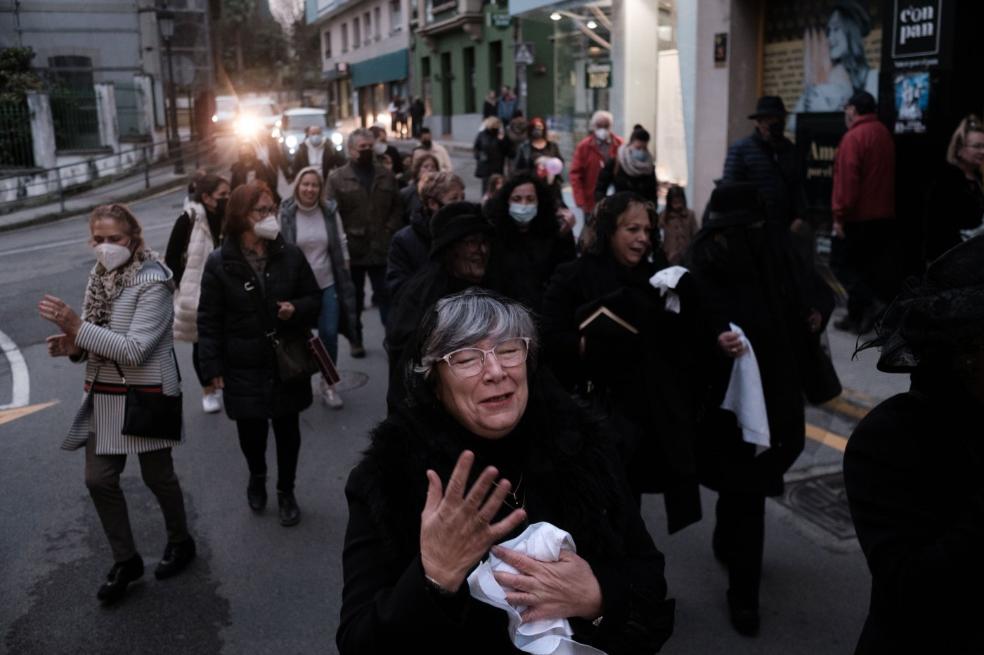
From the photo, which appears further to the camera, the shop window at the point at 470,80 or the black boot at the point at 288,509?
the shop window at the point at 470,80

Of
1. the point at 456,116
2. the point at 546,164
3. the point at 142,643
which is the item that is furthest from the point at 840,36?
the point at 456,116

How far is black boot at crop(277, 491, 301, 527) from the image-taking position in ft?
17.9

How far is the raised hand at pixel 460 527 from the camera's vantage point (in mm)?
1962

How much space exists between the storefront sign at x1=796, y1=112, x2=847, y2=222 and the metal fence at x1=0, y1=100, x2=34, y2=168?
70.6 ft

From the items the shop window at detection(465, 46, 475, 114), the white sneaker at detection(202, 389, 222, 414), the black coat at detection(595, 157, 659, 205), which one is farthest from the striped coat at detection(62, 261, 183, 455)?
the shop window at detection(465, 46, 475, 114)

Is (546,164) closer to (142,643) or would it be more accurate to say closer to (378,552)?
(142,643)

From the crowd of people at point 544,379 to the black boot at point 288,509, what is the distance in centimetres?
3

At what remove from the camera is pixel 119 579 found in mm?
4621

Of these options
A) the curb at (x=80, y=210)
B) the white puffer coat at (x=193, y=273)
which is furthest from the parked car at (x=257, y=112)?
the white puffer coat at (x=193, y=273)

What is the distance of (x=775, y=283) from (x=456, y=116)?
36.7 m

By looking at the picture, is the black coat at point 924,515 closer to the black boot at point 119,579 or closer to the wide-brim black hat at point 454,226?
the wide-brim black hat at point 454,226

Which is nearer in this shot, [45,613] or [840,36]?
[45,613]

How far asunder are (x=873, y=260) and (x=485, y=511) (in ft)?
26.0

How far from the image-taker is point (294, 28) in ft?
253
